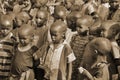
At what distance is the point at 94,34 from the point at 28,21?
1476 mm

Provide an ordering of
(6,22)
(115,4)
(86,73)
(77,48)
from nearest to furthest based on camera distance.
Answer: (86,73), (77,48), (6,22), (115,4)

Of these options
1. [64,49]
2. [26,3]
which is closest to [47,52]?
[64,49]

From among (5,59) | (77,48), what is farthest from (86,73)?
(5,59)

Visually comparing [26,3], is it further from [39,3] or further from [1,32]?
[1,32]

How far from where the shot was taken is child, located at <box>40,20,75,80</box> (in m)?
6.04

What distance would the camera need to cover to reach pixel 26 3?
8758mm

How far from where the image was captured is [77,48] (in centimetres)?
649

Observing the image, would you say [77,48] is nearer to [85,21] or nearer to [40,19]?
[85,21]

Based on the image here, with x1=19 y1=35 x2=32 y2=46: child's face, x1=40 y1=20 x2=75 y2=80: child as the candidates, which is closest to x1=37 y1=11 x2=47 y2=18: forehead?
x1=19 y1=35 x2=32 y2=46: child's face

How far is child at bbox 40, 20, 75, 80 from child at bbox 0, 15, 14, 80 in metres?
0.91

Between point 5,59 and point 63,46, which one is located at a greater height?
point 63,46

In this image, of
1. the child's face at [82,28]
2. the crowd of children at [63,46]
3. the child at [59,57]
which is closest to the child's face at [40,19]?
the crowd of children at [63,46]

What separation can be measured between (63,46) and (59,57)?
0.42 ft

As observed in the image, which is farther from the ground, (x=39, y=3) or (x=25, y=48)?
(x=39, y=3)
